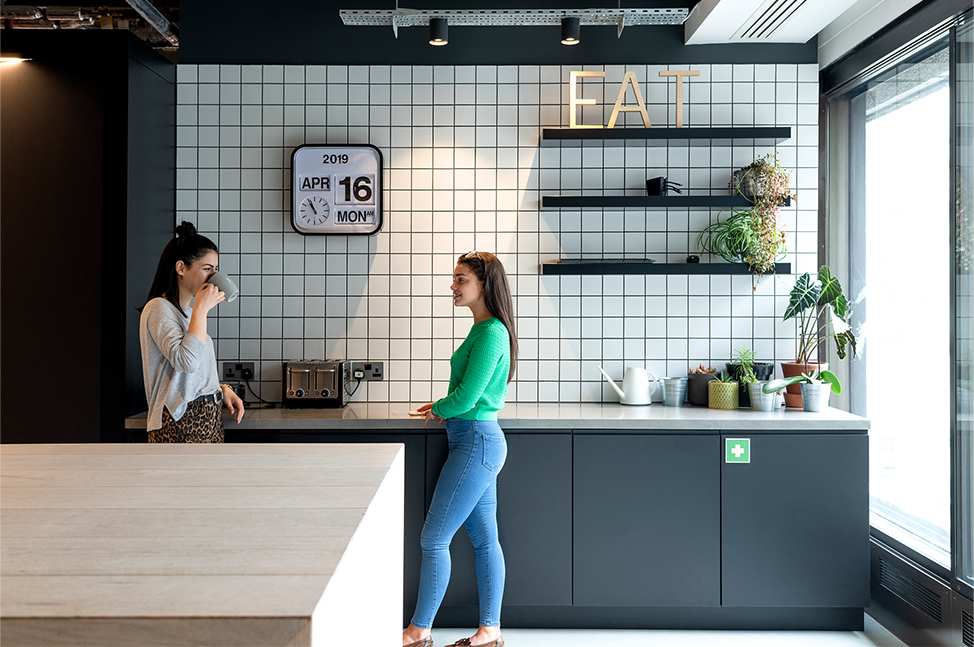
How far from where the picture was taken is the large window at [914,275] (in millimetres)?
2428

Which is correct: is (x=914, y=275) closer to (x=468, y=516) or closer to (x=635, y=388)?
(x=635, y=388)

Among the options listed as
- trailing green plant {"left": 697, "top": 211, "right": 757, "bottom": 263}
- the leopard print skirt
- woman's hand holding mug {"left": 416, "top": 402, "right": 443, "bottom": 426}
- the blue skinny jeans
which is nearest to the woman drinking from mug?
the leopard print skirt

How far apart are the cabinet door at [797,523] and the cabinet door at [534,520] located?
68 centimetres

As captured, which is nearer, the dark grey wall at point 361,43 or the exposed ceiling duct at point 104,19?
the exposed ceiling duct at point 104,19

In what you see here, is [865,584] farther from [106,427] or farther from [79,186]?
[79,186]

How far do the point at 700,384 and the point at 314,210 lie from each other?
7.07 ft

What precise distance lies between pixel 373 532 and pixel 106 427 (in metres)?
2.68

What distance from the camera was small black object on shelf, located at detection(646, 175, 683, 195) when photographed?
3.23m

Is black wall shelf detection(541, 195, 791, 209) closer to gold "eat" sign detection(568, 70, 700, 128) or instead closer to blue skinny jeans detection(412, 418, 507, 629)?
gold "eat" sign detection(568, 70, 700, 128)

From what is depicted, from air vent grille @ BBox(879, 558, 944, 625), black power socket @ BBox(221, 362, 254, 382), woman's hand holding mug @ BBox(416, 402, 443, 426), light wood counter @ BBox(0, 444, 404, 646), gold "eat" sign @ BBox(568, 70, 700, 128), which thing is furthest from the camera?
black power socket @ BBox(221, 362, 254, 382)

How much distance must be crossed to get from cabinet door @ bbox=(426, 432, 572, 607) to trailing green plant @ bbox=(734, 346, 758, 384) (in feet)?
3.25

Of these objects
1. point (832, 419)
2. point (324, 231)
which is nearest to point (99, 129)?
point (324, 231)

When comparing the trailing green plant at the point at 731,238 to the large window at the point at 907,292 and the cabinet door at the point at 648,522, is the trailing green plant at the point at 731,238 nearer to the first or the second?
the large window at the point at 907,292

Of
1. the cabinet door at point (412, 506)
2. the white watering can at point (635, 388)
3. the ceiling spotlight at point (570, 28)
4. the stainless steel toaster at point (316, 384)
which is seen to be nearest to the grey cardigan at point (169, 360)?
the cabinet door at point (412, 506)
